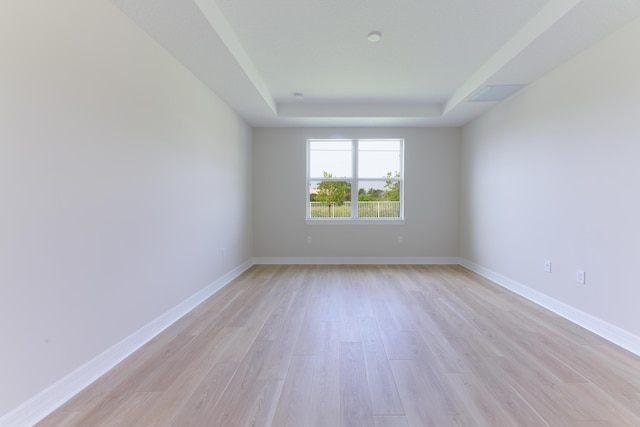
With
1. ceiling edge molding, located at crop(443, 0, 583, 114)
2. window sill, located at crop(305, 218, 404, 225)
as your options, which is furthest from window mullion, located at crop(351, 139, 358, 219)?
ceiling edge molding, located at crop(443, 0, 583, 114)

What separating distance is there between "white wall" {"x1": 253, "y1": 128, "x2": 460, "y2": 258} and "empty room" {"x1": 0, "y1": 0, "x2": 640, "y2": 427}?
0.69 meters

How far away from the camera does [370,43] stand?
2561 mm

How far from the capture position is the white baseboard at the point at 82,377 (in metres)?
1.28

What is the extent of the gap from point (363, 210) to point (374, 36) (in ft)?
9.80

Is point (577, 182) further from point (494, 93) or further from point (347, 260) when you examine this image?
point (347, 260)

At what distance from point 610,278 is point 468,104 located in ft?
8.13

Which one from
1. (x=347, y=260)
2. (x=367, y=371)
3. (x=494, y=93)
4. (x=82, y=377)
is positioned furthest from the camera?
(x=347, y=260)

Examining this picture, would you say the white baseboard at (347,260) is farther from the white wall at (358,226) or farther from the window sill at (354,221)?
the window sill at (354,221)

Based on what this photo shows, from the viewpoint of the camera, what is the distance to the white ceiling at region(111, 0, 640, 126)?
2.00m

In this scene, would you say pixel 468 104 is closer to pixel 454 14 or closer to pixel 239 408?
pixel 454 14

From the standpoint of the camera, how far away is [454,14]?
2.16m

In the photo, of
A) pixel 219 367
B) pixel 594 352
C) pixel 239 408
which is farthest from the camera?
pixel 594 352

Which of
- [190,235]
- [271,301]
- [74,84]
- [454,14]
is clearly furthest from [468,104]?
[74,84]

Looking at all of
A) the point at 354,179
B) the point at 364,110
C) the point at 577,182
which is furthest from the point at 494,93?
the point at 354,179
